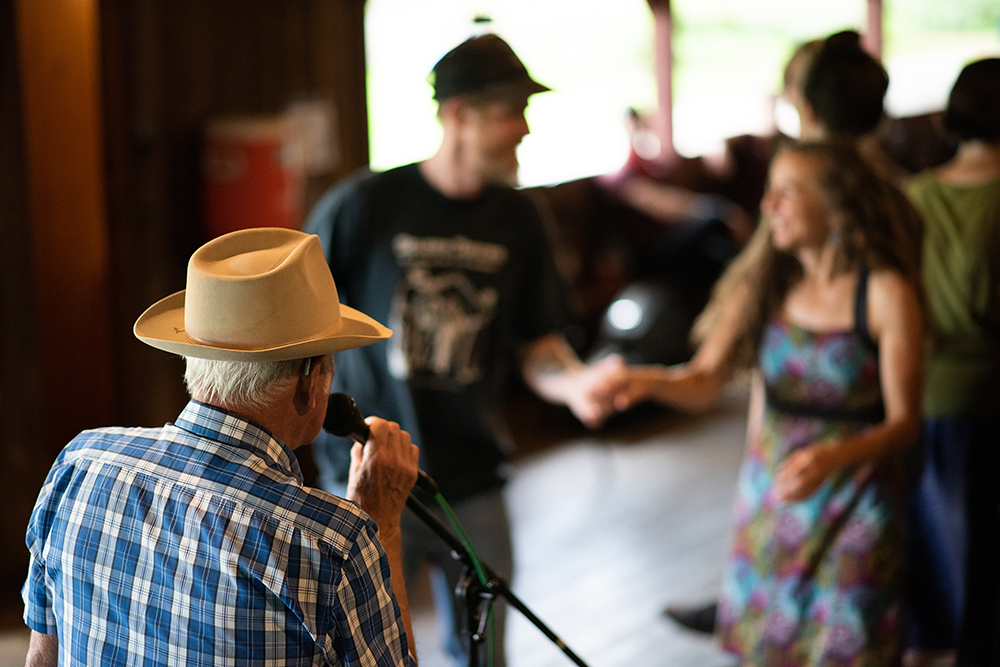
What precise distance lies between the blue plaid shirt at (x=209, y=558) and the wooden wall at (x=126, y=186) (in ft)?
6.63

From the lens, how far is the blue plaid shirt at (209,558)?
108cm

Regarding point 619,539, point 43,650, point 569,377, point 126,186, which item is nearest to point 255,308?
point 43,650

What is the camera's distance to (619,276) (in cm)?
630

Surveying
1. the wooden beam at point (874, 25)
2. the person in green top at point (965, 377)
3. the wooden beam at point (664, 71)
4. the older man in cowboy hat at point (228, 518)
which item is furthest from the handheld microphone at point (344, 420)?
the wooden beam at point (874, 25)

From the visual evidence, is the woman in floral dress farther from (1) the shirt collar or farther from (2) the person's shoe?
(1) the shirt collar

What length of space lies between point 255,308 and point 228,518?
0.81 ft

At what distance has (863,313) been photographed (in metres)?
2.20

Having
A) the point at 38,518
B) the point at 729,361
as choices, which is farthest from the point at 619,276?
the point at 38,518

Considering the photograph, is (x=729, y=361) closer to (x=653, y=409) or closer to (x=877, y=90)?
(x=877, y=90)

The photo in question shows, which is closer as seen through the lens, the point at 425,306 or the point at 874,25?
the point at 425,306

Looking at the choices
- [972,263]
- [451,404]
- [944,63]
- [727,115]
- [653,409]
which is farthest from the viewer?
[944,63]

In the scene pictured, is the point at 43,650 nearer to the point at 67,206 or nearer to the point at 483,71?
the point at 483,71

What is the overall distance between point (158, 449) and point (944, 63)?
10349mm

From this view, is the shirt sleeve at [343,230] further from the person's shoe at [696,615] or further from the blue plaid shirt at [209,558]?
A: the person's shoe at [696,615]
